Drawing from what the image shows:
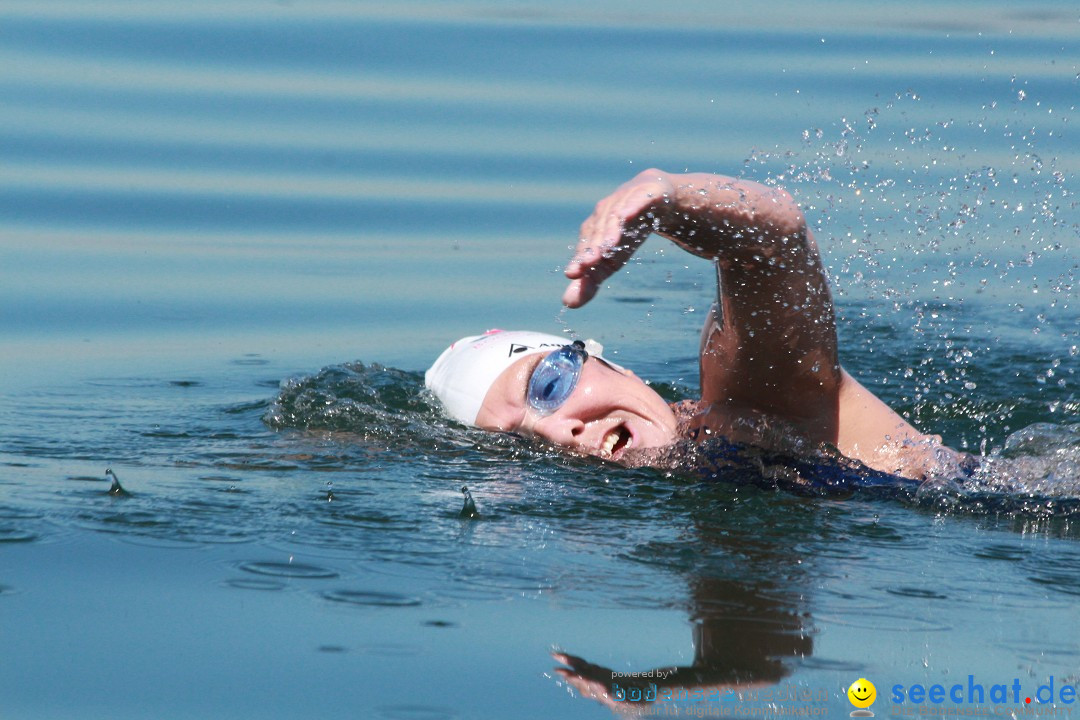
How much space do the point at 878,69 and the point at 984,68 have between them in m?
0.78

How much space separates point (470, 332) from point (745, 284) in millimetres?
2708

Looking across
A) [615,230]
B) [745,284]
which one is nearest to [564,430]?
[745,284]

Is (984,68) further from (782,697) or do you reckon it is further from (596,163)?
(782,697)

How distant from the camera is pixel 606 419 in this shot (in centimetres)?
446

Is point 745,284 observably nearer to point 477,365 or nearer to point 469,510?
point 469,510

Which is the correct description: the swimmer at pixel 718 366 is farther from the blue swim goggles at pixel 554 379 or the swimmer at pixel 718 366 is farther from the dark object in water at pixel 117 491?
the dark object in water at pixel 117 491

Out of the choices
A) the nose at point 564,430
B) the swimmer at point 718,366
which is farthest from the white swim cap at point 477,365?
the nose at point 564,430

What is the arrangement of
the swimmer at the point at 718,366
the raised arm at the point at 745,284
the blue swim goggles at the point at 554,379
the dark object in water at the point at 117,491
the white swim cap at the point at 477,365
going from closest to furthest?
the raised arm at the point at 745,284
the swimmer at the point at 718,366
the dark object in water at the point at 117,491
the blue swim goggles at the point at 554,379
the white swim cap at the point at 477,365

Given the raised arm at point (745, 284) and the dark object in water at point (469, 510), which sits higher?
the raised arm at point (745, 284)

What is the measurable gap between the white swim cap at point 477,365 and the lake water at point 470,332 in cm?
10

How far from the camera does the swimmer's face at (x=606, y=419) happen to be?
4.39 meters

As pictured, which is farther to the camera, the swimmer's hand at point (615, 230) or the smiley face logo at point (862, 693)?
the swimmer's hand at point (615, 230)

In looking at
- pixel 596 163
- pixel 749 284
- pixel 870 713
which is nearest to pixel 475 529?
pixel 749 284

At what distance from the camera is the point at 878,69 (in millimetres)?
9695
